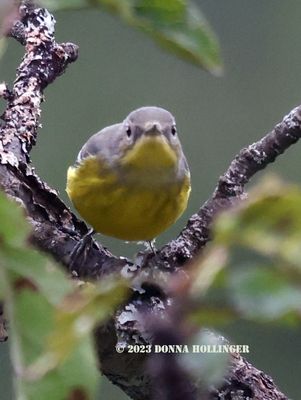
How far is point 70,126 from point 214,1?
84.6 inches

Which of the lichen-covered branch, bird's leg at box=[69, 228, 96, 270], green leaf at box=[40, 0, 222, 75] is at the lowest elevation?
green leaf at box=[40, 0, 222, 75]

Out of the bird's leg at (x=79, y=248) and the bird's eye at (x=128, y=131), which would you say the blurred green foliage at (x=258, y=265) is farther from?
the bird's eye at (x=128, y=131)

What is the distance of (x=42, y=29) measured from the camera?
2066mm

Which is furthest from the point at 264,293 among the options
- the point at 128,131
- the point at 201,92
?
the point at 201,92

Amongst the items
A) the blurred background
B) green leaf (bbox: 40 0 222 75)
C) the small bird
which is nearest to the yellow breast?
the small bird

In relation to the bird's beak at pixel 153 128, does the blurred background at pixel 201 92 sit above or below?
above

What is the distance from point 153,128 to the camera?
6.34 feet

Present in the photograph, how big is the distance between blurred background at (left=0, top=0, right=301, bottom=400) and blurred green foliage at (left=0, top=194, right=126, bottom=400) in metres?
5.87

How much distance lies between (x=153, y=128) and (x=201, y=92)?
7069 mm

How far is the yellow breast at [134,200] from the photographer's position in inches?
83.4

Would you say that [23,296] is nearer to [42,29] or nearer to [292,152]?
[42,29]

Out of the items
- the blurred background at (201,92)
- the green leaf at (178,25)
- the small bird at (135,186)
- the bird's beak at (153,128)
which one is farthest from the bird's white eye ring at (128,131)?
the blurred background at (201,92)

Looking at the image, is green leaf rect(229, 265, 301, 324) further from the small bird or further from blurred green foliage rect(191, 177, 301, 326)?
the small bird

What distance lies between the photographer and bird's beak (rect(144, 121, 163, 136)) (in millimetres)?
1933
